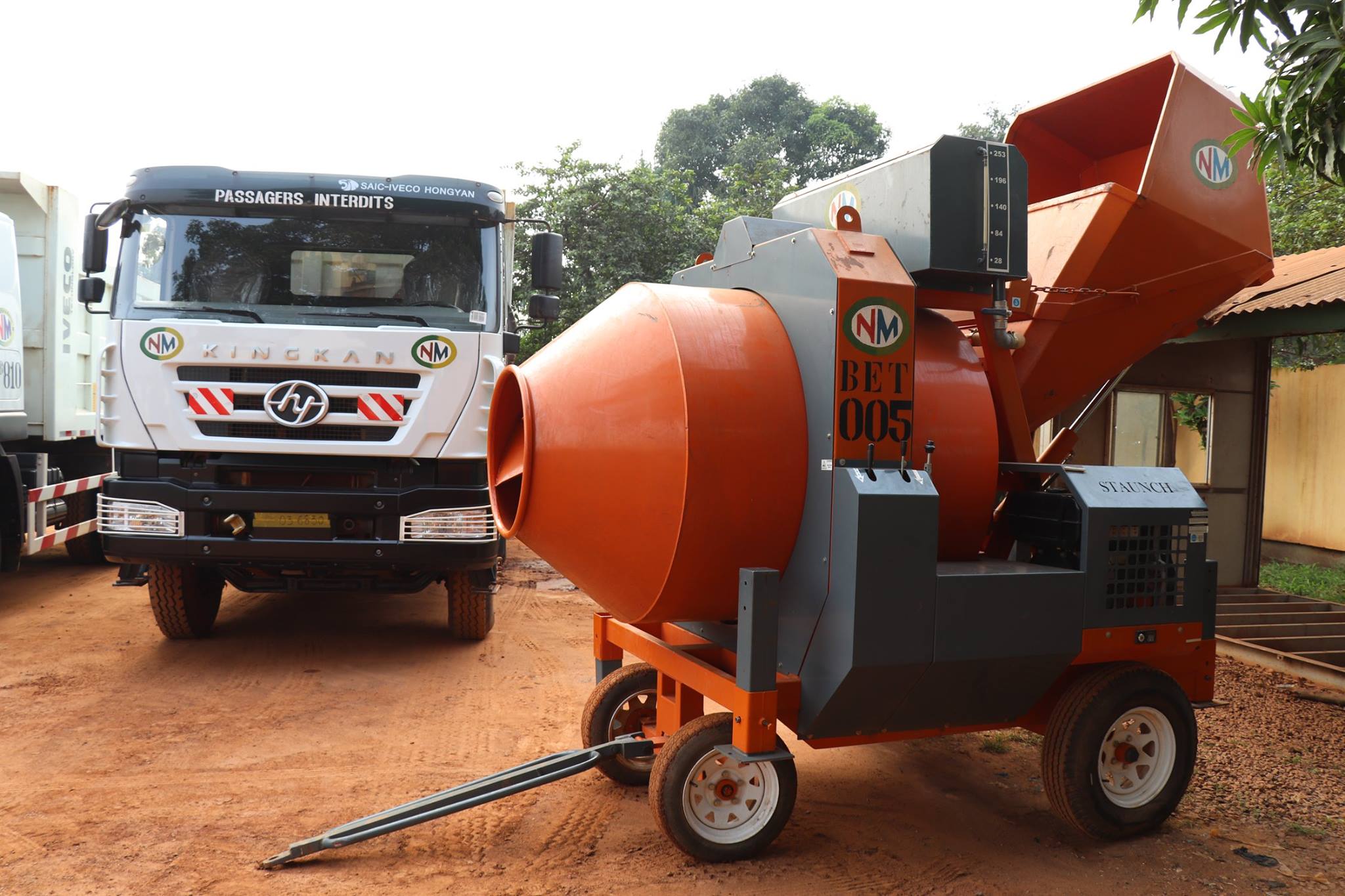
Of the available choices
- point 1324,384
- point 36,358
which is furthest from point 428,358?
point 1324,384

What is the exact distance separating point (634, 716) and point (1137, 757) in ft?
6.84

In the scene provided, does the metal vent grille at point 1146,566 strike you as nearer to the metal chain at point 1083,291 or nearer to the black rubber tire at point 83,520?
the metal chain at point 1083,291

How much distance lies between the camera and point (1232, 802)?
440 centimetres

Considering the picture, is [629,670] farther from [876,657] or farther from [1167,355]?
[1167,355]

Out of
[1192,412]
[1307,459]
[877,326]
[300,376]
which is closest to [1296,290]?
[1192,412]

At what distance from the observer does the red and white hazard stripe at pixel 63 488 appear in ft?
24.6

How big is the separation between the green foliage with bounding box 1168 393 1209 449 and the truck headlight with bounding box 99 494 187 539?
892cm

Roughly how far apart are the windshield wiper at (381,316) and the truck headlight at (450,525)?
46.3 inches

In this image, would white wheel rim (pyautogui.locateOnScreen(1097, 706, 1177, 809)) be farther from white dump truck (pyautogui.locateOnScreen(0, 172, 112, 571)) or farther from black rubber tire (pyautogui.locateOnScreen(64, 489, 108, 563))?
white dump truck (pyautogui.locateOnScreen(0, 172, 112, 571))

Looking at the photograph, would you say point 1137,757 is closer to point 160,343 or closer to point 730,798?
point 730,798

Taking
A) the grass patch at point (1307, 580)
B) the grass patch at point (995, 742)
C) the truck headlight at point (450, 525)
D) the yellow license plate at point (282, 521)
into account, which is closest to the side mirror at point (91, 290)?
the yellow license plate at point (282, 521)

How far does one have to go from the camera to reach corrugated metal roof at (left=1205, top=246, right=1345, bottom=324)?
7348 millimetres

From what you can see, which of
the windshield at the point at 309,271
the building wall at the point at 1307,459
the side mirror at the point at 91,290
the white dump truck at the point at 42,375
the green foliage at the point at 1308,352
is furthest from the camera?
the green foliage at the point at 1308,352

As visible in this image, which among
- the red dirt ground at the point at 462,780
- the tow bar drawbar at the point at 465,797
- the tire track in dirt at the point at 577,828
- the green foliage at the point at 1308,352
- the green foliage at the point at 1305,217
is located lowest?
the red dirt ground at the point at 462,780
